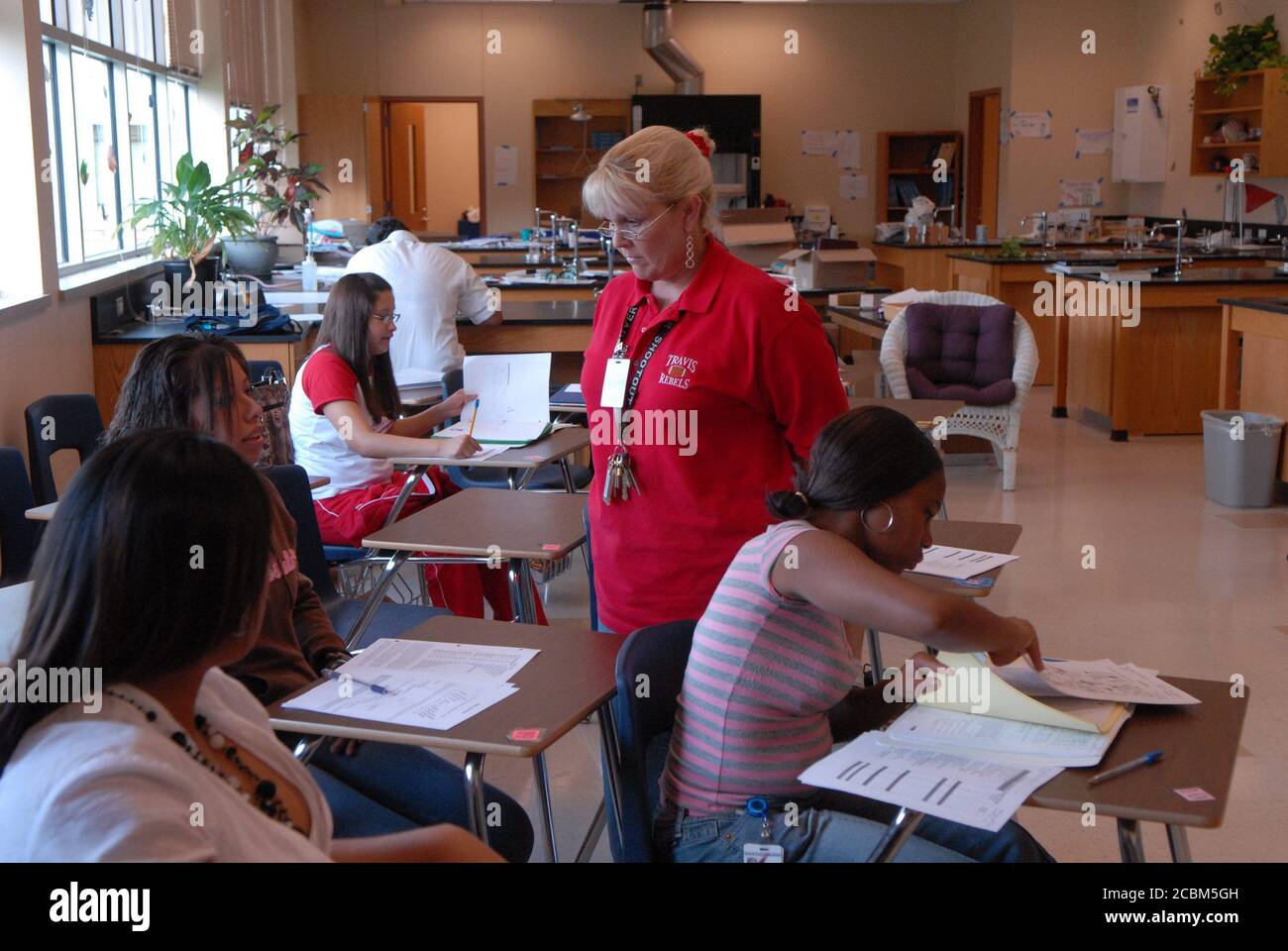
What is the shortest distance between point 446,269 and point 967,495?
271 centimetres

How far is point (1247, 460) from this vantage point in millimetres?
6133

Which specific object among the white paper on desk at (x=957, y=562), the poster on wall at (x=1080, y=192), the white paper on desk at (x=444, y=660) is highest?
the poster on wall at (x=1080, y=192)

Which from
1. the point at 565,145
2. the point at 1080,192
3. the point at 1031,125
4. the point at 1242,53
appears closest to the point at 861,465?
the point at 1242,53

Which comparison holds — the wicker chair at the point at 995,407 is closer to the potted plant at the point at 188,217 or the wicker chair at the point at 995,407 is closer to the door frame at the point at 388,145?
the potted plant at the point at 188,217

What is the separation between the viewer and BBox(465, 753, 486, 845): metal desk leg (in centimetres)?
195

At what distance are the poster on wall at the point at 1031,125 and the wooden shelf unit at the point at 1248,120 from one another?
1.61m

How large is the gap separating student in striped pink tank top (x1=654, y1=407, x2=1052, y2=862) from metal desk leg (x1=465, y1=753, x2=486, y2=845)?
265 mm

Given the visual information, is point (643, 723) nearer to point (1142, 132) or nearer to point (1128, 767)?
point (1128, 767)

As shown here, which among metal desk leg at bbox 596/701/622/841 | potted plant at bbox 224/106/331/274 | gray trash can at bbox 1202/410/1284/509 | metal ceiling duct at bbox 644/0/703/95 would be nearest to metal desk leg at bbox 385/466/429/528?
metal desk leg at bbox 596/701/622/841

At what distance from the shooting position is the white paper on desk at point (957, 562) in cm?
270

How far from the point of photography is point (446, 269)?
19.3 ft

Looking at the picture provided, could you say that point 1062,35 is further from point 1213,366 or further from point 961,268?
point 1213,366
